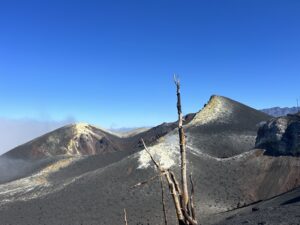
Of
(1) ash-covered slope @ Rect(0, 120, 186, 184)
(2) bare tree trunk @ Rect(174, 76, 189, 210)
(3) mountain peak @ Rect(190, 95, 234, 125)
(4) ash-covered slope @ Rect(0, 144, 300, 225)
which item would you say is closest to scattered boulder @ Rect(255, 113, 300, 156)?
(4) ash-covered slope @ Rect(0, 144, 300, 225)

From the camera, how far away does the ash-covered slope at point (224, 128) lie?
72169 millimetres

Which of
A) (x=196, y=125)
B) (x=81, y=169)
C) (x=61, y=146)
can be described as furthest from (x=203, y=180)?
(x=61, y=146)

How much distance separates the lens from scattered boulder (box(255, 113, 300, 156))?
62969 mm

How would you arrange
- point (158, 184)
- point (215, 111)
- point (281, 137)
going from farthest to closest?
point (215, 111), point (281, 137), point (158, 184)

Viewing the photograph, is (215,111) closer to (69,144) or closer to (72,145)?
(72,145)

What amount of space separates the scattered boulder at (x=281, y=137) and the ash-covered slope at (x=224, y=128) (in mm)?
5044

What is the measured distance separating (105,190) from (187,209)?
5155 centimetres

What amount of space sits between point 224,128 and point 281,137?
14416 mm

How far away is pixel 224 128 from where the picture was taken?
257ft

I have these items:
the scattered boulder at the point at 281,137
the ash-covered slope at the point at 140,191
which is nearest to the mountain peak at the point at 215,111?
the scattered boulder at the point at 281,137

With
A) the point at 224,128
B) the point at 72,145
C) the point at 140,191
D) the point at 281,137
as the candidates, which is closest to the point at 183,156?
the point at 140,191

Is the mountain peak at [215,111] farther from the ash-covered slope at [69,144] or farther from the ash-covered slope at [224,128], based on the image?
the ash-covered slope at [69,144]

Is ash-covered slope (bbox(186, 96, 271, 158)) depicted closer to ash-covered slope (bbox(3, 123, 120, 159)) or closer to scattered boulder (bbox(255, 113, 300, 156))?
scattered boulder (bbox(255, 113, 300, 156))

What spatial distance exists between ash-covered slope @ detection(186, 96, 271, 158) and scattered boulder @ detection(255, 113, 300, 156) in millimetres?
5044
